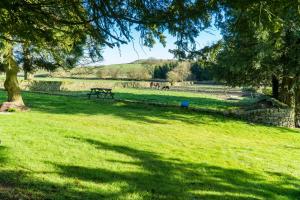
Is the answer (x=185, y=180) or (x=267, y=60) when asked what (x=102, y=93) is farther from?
(x=185, y=180)

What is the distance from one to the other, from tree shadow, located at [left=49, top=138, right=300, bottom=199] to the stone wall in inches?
602

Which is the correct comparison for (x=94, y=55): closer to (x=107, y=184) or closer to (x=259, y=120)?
(x=107, y=184)

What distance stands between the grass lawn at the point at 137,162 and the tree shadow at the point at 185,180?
0.07ft

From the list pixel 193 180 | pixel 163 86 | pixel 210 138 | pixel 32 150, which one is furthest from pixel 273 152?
pixel 163 86

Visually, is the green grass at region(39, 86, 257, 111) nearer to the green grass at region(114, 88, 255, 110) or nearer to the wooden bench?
the green grass at region(114, 88, 255, 110)

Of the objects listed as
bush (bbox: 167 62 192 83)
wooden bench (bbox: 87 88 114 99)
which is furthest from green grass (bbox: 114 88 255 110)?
bush (bbox: 167 62 192 83)

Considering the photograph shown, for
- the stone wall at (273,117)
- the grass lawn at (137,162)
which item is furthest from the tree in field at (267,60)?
the grass lawn at (137,162)

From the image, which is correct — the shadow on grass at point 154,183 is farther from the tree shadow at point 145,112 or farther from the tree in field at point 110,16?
the tree shadow at point 145,112

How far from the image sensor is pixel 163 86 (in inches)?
2987

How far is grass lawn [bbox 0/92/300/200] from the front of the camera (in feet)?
29.7

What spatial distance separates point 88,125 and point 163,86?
5741cm

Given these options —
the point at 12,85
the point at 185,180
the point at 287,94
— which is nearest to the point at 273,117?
the point at 287,94

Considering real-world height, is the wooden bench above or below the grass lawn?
above

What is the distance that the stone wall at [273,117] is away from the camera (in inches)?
1083
